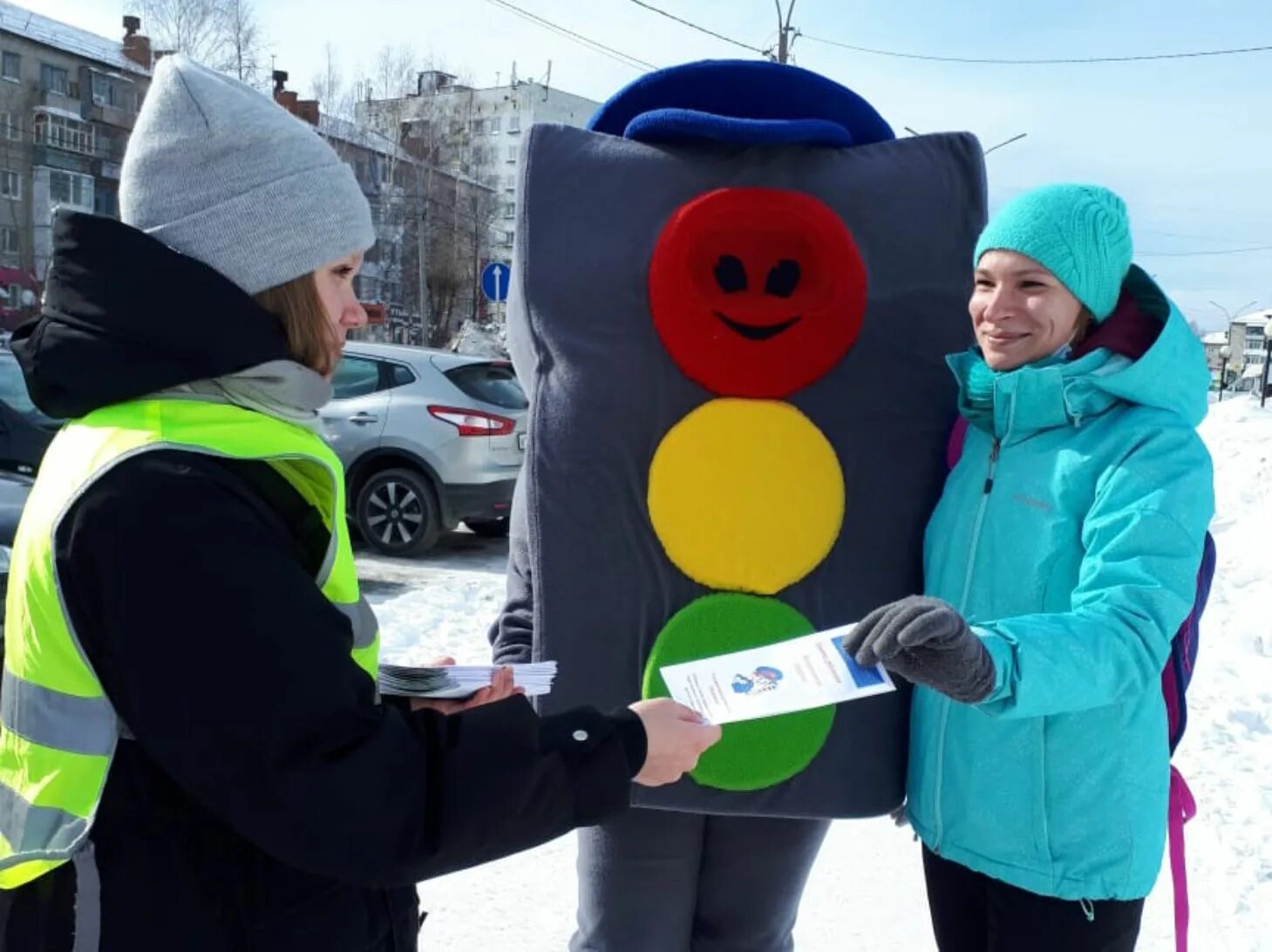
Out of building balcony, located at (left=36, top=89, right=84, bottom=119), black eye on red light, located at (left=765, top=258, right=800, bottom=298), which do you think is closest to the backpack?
black eye on red light, located at (left=765, top=258, right=800, bottom=298)

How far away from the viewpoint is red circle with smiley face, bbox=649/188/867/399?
1901 mm

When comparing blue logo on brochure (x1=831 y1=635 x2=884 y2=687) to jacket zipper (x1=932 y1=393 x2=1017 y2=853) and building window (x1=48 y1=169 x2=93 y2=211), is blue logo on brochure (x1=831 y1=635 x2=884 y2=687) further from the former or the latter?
building window (x1=48 y1=169 x2=93 y2=211)

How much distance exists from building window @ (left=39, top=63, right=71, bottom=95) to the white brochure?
48327 mm

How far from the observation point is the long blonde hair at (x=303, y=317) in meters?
1.27

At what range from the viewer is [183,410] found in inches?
45.1

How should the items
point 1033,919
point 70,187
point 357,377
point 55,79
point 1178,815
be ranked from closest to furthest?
point 1033,919 < point 1178,815 < point 357,377 < point 55,79 < point 70,187

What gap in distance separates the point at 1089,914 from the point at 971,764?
28 centimetres

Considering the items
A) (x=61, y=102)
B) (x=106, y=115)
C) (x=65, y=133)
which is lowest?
(x=65, y=133)

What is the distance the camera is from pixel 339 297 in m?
1.35

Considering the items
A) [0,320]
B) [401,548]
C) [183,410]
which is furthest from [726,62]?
[0,320]

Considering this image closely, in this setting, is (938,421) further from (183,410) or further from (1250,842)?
(1250,842)

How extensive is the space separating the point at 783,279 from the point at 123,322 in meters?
1.17

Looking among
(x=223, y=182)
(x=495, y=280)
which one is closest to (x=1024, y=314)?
(x=223, y=182)

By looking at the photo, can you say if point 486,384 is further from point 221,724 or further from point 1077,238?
point 221,724
